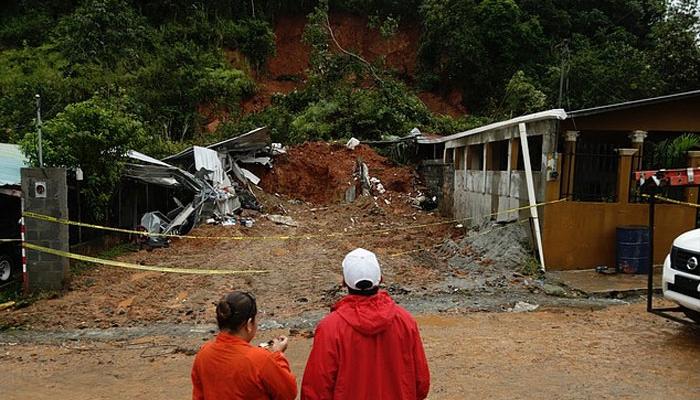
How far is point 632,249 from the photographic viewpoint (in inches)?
357

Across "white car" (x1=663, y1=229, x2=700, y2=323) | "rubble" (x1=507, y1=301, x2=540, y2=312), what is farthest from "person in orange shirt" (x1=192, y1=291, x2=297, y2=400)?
"rubble" (x1=507, y1=301, x2=540, y2=312)

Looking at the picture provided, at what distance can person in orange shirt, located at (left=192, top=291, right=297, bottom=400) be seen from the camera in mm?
2316

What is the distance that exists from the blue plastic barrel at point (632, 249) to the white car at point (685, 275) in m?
3.24

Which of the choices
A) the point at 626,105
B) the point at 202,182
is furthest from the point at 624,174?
the point at 202,182

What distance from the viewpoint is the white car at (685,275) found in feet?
17.9

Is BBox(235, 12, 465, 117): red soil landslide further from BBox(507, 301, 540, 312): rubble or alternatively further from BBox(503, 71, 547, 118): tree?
BBox(507, 301, 540, 312): rubble

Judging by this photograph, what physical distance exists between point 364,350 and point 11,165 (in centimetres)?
1072

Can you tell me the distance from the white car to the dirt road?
50cm

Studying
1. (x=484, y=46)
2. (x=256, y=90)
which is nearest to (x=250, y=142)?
(x=256, y=90)

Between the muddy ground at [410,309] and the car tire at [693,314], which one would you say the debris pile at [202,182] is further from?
the car tire at [693,314]

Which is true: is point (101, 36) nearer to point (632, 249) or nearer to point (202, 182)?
point (202, 182)

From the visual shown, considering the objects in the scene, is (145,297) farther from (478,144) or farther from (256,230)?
(478,144)

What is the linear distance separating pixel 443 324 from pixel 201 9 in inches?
1232

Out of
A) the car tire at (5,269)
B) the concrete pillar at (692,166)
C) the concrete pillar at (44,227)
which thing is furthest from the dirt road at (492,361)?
the concrete pillar at (692,166)
